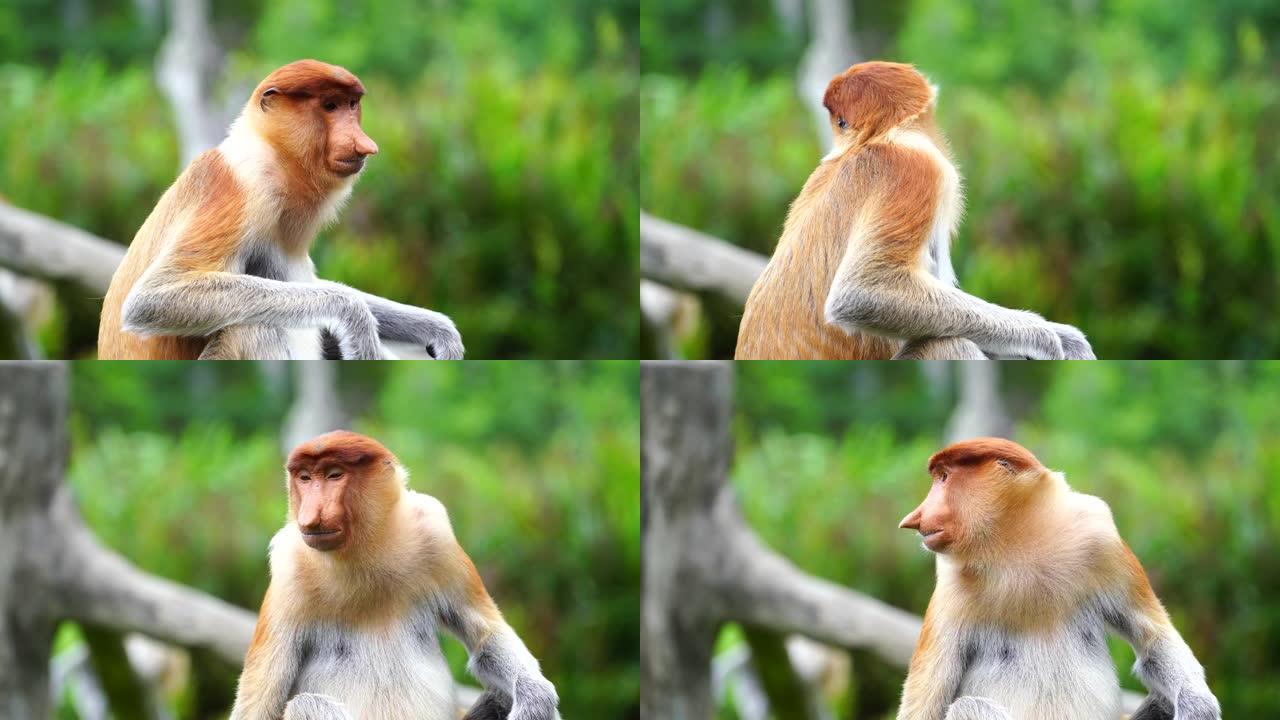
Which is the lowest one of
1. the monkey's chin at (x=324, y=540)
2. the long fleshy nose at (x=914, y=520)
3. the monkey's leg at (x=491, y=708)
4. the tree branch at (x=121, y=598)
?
the tree branch at (x=121, y=598)

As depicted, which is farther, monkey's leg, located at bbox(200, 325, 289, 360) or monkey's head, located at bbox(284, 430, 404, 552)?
monkey's leg, located at bbox(200, 325, 289, 360)

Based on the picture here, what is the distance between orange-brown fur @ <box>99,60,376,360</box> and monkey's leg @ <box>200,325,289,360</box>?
0.11 m

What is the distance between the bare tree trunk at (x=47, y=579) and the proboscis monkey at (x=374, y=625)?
1429 mm

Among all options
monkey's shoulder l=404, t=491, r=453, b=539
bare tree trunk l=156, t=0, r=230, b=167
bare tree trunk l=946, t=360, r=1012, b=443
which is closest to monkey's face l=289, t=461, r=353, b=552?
monkey's shoulder l=404, t=491, r=453, b=539

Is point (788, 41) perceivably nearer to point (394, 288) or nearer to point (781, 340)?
point (781, 340)

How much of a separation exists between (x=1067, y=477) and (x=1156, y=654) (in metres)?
2.00

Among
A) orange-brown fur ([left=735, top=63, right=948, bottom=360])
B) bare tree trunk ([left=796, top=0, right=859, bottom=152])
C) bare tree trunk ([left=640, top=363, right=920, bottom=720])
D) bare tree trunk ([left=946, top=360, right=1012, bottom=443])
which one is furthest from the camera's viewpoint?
bare tree trunk ([left=946, top=360, right=1012, bottom=443])

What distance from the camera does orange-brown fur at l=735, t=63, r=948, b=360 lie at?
2.57 meters

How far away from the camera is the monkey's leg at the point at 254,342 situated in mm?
2379

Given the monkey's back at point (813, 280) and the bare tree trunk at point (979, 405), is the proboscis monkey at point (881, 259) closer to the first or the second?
the monkey's back at point (813, 280)

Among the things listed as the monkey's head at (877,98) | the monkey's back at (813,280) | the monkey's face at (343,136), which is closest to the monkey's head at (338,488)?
the monkey's face at (343,136)

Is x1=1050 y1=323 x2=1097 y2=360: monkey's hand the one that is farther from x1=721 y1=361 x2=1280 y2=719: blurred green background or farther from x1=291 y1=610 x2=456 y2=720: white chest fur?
x1=721 y1=361 x2=1280 y2=719: blurred green background

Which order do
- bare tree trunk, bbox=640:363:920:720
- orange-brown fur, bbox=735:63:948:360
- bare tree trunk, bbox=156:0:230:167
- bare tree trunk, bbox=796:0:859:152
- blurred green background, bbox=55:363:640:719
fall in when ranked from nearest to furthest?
orange-brown fur, bbox=735:63:948:360 < bare tree trunk, bbox=796:0:859:152 < bare tree trunk, bbox=640:363:920:720 < bare tree trunk, bbox=156:0:230:167 < blurred green background, bbox=55:363:640:719

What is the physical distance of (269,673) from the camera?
2336 mm
